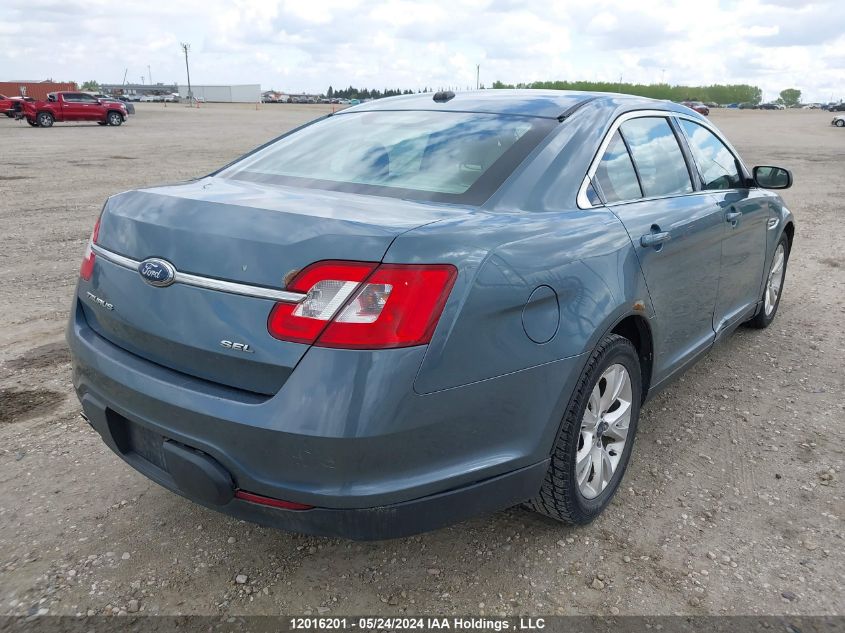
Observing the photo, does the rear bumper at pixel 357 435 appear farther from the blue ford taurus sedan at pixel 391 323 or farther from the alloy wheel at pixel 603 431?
the alloy wheel at pixel 603 431

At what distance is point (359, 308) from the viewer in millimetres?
1824

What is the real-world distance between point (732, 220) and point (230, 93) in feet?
412

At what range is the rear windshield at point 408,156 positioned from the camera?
2471 millimetres

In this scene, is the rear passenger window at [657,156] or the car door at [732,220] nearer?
the rear passenger window at [657,156]

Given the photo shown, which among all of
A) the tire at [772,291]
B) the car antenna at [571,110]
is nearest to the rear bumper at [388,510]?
the car antenna at [571,110]

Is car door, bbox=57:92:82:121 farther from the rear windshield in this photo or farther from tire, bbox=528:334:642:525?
tire, bbox=528:334:642:525

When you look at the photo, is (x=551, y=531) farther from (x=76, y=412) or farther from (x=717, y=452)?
(x=76, y=412)

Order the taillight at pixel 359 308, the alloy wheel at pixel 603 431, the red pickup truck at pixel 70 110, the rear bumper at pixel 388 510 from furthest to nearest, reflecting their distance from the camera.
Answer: the red pickup truck at pixel 70 110 < the alloy wheel at pixel 603 431 < the rear bumper at pixel 388 510 < the taillight at pixel 359 308

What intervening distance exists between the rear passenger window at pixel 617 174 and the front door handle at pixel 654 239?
0.64ft

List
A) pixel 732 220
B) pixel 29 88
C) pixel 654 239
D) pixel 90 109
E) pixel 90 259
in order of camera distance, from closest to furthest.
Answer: pixel 90 259 < pixel 654 239 < pixel 732 220 < pixel 90 109 < pixel 29 88

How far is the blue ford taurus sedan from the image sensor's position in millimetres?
1848

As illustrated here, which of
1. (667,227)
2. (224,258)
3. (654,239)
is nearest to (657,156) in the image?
(667,227)

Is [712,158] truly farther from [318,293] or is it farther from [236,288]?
[236,288]

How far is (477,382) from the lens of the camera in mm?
1988
